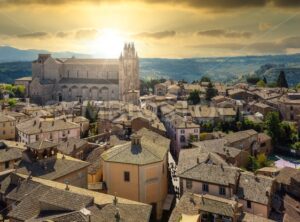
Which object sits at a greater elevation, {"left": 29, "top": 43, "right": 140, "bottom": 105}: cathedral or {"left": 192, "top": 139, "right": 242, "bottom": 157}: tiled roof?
{"left": 29, "top": 43, "right": 140, "bottom": 105}: cathedral

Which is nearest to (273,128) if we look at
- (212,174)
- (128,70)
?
(212,174)

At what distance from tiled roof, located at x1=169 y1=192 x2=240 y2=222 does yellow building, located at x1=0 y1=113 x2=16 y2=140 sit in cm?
3364

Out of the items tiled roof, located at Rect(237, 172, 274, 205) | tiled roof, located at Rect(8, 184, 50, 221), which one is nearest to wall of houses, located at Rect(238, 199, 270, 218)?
tiled roof, located at Rect(237, 172, 274, 205)

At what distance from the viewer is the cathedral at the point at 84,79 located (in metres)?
89.6

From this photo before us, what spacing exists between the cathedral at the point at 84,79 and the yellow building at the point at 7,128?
36621 millimetres

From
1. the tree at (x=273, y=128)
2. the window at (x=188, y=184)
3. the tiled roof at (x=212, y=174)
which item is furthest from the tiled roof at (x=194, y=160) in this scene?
the tree at (x=273, y=128)

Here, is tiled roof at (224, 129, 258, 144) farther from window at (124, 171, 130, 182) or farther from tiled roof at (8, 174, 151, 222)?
tiled roof at (8, 174, 151, 222)

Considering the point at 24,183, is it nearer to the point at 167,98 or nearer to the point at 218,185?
the point at 218,185

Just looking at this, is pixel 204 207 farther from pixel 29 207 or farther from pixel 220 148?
pixel 220 148

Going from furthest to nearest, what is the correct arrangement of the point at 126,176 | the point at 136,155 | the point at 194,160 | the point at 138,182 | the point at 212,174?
the point at 194,160
the point at 212,174
the point at 136,155
the point at 126,176
the point at 138,182

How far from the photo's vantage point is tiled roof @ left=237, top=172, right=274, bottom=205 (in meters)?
27.2

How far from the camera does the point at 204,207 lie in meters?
22.5

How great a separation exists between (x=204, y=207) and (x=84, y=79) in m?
76.2

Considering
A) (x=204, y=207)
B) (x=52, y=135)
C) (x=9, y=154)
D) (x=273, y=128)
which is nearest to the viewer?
(x=204, y=207)
